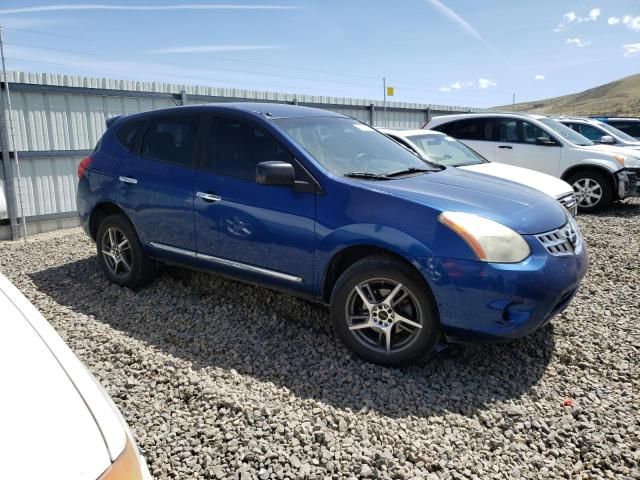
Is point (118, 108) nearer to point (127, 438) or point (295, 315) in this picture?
point (295, 315)

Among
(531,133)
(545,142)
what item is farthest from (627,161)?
(531,133)

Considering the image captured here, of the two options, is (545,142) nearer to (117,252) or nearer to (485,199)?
(485,199)

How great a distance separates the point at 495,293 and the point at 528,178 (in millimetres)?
4838

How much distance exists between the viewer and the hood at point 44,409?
1224 mm

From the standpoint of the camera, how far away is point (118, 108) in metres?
8.86

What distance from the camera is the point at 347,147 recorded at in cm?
414

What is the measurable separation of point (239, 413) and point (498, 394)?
1609mm

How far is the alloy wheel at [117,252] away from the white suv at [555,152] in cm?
711

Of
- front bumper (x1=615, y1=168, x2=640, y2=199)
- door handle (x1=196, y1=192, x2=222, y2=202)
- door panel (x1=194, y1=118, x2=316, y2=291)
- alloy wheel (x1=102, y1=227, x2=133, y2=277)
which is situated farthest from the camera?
front bumper (x1=615, y1=168, x2=640, y2=199)

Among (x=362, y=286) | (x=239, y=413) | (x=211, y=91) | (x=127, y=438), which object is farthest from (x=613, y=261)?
(x=211, y=91)

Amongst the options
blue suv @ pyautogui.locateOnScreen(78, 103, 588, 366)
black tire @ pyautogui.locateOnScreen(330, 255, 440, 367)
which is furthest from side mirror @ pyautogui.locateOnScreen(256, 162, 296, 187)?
→ black tire @ pyautogui.locateOnScreen(330, 255, 440, 367)

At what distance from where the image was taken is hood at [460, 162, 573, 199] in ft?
22.9

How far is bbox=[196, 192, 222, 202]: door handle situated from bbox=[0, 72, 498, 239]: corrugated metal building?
4.94 metres

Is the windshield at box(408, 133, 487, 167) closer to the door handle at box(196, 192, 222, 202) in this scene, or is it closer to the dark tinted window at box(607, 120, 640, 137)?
the door handle at box(196, 192, 222, 202)
